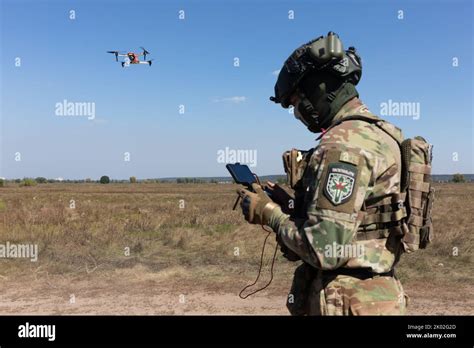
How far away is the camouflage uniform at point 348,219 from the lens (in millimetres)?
2205

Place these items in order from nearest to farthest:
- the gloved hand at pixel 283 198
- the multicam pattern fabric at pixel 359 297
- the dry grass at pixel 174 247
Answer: the multicam pattern fabric at pixel 359 297, the gloved hand at pixel 283 198, the dry grass at pixel 174 247

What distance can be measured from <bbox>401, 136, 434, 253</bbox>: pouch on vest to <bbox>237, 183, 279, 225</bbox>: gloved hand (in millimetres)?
808

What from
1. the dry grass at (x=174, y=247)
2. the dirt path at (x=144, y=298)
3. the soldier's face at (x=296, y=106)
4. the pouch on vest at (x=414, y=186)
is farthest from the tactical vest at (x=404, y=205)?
the dry grass at (x=174, y=247)

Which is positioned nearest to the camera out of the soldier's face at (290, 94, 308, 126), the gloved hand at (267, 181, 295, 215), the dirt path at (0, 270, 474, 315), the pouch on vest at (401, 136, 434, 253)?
the pouch on vest at (401, 136, 434, 253)

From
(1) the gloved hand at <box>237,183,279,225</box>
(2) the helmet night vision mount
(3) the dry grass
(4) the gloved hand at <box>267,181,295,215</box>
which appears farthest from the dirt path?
(2) the helmet night vision mount

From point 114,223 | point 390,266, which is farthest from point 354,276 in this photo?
point 114,223

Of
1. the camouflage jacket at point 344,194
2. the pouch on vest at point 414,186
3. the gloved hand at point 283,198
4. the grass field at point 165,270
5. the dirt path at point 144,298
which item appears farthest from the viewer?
the grass field at point 165,270

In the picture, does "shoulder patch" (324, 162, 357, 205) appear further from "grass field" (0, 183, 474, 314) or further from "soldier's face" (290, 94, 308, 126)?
"grass field" (0, 183, 474, 314)

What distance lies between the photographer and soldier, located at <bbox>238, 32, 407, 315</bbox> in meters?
2.22

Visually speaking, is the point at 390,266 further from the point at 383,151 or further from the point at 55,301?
the point at 55,301

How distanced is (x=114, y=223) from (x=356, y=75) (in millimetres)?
14265

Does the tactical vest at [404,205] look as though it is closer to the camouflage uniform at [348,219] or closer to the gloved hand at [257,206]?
the camouflage uniform at [348,219]

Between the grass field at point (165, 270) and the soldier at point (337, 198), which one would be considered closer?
the soldier at point (337, 198)
